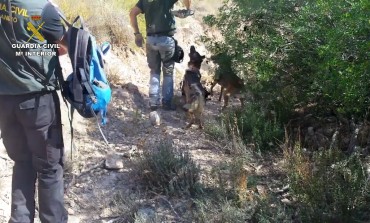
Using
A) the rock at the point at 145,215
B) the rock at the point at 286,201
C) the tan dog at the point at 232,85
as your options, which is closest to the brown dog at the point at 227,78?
the tan dog at the point at 232,85

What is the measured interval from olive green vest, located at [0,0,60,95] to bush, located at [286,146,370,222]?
2.21 m

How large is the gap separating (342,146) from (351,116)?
0.34 meters

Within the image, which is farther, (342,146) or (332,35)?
(342,146)

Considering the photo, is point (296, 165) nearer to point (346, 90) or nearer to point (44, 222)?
point (346, 90)

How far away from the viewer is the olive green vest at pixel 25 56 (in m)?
3.03

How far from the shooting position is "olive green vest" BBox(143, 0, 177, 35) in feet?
19.8

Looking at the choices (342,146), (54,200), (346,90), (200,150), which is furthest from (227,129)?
(54,200)

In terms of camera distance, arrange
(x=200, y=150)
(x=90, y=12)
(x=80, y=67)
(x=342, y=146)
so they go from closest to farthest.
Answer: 1. (x=80, y=67)
2. (x=342, y=146)
3. (x=200, y=150)
4. (x=90, y=12)

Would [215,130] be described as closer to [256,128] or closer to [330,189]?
[256,128]

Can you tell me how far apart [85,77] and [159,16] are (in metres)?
3.04

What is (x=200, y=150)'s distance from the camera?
5348 millimetres

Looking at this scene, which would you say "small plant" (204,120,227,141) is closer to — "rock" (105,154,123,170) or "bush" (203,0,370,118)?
"bush" (203,0,370,118)

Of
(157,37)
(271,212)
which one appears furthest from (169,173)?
(157,37)

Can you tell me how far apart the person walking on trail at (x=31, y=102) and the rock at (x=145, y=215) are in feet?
2.02
